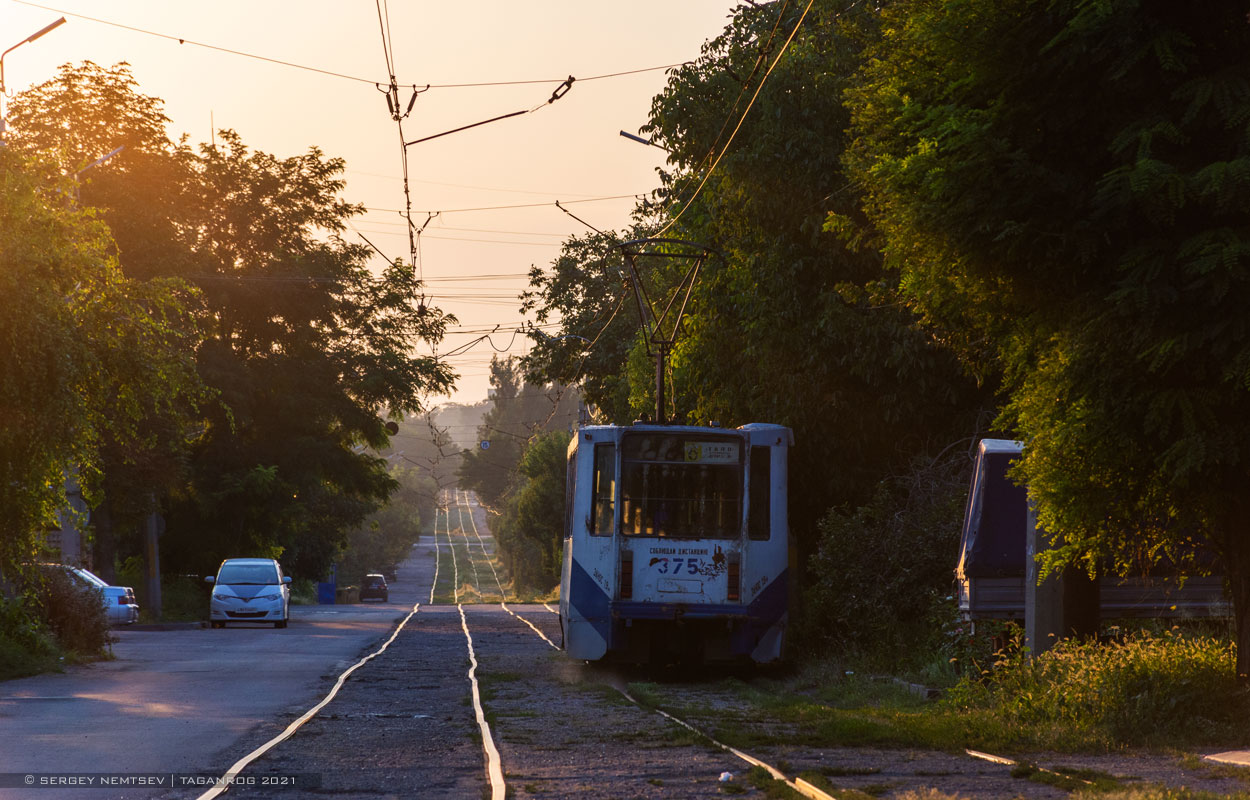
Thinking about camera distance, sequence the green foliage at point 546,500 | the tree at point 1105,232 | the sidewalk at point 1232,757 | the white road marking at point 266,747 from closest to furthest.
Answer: the white road marking at point 266,747, the sidewalk at point 1232,757, the tree at point 1105,232, the green foliage at point 546,500

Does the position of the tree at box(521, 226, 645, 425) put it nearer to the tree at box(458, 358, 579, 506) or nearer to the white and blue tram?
the white and blue tram

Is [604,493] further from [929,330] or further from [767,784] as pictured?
[767,784]

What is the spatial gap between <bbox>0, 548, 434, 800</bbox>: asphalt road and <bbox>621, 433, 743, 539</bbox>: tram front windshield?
449 cm

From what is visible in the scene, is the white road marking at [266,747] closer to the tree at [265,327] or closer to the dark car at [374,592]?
the tree at [265,327]

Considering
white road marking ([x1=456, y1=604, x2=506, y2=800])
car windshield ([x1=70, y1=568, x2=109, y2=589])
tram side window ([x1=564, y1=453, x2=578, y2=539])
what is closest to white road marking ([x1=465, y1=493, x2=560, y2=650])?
tram side window ([x1=564, y1=453, x2=578, y2=539])

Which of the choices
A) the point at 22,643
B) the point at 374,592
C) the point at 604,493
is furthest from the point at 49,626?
the point at 374,592

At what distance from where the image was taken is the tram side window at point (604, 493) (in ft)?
59.4

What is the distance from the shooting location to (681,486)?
18.2 metres

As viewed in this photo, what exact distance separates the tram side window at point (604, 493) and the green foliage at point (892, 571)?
3.62 metres

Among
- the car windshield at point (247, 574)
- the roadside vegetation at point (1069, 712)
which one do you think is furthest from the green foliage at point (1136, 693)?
the car windshield at point (247, 574)

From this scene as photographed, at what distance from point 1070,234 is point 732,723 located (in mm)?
5141

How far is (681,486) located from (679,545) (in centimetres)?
77

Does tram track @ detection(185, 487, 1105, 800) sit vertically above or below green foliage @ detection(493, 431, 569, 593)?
below

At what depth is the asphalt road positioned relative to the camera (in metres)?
9.98
